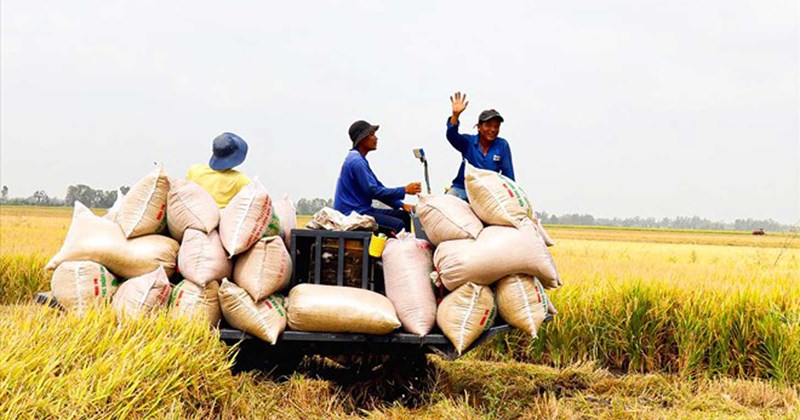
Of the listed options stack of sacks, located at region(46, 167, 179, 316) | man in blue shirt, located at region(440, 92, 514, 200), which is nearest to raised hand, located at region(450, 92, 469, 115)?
man in blue shirt, located at region(440, 92, 514, 200)

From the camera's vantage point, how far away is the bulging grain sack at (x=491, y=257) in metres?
4.36

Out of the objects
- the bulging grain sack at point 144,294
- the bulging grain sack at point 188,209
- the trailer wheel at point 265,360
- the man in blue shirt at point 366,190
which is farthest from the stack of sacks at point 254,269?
the man in blue shirt at point 366,190

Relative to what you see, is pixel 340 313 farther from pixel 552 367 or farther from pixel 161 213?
pixel 552 367

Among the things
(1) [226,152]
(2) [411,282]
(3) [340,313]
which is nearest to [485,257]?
(2) [411,282]

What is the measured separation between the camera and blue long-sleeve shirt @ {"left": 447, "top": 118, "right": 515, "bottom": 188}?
5.99 metres

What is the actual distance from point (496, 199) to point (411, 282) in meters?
0.76

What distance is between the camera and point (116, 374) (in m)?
3.38

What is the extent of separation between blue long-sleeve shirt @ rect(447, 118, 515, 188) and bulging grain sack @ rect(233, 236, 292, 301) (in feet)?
7.01

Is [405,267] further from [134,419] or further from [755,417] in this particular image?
[755,417]

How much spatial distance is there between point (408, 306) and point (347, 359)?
100cm

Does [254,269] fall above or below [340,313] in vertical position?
above

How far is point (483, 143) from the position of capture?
19.9 ft

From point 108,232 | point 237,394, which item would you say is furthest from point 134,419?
point 108,232

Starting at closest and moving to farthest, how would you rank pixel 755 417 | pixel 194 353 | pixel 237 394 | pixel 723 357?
pixel 194 353, pixel 237 394, pixel 755 417, pixel 723 357
